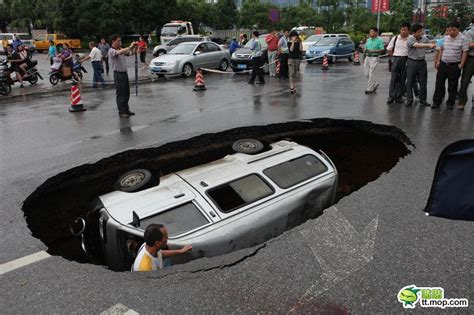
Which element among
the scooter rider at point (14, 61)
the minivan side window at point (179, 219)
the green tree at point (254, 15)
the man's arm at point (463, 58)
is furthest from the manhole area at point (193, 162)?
the green tree at point (254, 15)

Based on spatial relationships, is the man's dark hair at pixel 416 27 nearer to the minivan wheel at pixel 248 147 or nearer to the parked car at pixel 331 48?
the minivan wheel at pixel 248 147

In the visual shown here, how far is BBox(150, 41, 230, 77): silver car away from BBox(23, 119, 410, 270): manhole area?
1084 centimetres

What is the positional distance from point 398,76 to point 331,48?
48.2ft

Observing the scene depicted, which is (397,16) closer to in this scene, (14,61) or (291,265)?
(14,61)

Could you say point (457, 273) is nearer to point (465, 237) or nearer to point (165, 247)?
point (465, 237)

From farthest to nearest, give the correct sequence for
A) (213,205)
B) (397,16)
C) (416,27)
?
(397,16) → (416,27) → (213,205)

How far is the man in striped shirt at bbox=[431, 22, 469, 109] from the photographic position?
8.84m

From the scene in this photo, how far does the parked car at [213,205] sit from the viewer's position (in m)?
4.31

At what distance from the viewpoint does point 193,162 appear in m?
7.67

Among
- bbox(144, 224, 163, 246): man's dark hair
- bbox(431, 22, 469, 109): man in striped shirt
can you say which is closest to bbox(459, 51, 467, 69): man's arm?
bbox(431, 22, 469, 109): man in striped shirt

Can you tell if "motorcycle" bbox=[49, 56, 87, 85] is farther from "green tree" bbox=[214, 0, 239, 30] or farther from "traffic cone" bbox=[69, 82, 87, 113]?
"green tree" bbox=[214, 0, 239, 30]

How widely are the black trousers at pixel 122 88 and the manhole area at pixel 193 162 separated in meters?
3.12

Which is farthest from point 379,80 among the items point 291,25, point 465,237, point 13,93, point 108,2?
point 291,25

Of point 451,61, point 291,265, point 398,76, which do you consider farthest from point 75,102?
point 451,61
